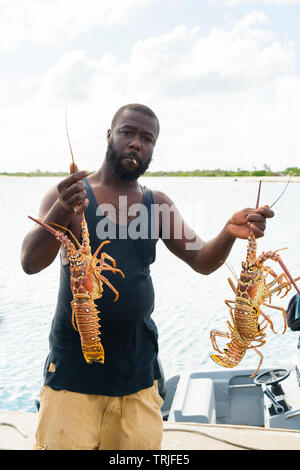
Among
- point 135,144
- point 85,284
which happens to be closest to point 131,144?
point 135,144

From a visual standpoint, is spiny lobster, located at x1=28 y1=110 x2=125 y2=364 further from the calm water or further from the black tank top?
the calm water

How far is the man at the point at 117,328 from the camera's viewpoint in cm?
214

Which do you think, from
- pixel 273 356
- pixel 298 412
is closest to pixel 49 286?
pixel 273 356

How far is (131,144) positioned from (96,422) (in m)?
1.37

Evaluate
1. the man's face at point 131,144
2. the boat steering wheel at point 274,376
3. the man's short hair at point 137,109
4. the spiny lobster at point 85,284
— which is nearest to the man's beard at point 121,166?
the man's face at point 131,144

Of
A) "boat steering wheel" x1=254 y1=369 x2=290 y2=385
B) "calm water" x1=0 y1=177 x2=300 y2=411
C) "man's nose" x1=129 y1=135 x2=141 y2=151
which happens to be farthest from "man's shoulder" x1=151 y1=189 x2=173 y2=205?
"calm water" x1=0 y1=177 x2=300 y2=411

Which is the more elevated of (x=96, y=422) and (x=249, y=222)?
(x=249, y=222)

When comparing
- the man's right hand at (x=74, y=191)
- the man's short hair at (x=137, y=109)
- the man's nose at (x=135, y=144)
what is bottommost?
the man's right hand at (x=74, y=191)

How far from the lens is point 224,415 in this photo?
534cm

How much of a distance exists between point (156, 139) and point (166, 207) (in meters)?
0.38

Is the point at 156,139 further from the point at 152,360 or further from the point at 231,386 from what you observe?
the point at 231,386

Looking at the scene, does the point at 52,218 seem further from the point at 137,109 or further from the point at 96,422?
the point at 96,422

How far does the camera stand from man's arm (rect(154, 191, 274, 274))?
2200 mm

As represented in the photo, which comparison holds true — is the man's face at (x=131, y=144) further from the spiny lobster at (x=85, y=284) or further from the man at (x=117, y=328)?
the spiny lobster at (x=85, y=284)
